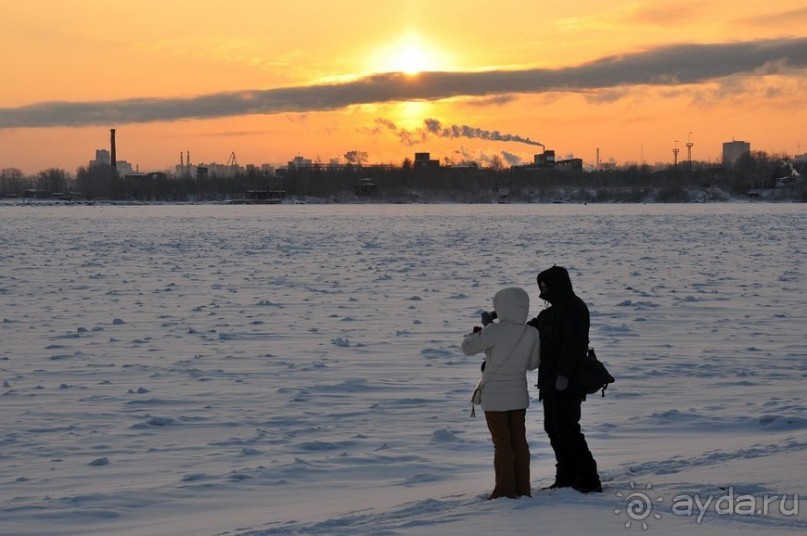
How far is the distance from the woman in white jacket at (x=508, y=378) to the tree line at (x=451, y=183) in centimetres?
15294

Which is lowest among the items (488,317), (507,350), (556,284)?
(507,350)

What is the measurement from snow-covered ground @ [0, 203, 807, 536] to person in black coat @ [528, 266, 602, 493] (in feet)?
0.55

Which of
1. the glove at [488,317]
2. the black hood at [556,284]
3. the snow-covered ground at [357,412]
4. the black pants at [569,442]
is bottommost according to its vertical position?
the snow-covered ground at [357,412]

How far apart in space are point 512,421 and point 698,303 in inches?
457

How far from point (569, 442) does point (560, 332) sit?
68 centimetres

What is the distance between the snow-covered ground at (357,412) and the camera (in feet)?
19.5

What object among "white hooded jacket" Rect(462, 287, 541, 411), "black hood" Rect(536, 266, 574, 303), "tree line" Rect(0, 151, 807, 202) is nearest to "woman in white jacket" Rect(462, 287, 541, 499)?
"white hooded jacket" Rect(462, 287, 541, 411)

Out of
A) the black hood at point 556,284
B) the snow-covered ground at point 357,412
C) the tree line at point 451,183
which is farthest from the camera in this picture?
the tree line at point 451,183

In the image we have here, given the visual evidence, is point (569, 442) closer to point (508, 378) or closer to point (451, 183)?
point (508, 378)

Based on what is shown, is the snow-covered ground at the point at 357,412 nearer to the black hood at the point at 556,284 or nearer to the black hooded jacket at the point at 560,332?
the black hooded jacket at the point at 560,332

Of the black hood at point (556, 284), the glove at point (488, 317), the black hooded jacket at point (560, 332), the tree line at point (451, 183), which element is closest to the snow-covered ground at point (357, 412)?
the black hooded jacket at point (560, 332)

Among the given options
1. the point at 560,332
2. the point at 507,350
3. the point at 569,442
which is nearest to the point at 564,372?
the point at 560,332

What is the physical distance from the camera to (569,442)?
618 cm

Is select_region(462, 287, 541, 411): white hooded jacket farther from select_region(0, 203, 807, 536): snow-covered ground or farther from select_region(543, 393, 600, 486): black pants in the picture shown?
select_region(0, 203, 807, 536): snow-covered ground
